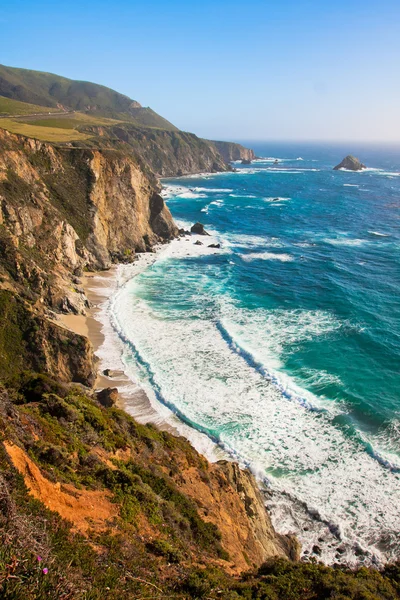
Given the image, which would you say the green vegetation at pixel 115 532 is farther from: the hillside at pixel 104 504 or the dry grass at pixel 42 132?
the dry grass at pixel 42 132

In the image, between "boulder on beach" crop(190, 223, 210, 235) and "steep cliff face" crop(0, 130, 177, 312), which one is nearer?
"steep cliff face" crop(0, 130, 177, 312)

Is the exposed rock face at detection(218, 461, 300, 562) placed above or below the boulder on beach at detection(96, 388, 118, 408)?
below

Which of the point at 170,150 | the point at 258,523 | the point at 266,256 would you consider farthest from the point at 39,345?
the point at 170,150

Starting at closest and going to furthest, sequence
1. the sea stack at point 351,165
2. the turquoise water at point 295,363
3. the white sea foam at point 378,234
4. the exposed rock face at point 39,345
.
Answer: the turquoise water at point 295,363, the exposed rock face at point 39,345, the white sea foam at point 378,234, the sea stack at point 351,165

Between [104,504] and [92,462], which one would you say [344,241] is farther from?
[104,504]

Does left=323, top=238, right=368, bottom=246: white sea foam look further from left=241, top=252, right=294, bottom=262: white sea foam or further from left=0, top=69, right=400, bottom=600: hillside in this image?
left=0, top=69, right=400, bottom=600: hillside

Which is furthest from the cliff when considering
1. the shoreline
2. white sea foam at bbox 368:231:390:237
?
white sea foam at bbox 368:231:390:237

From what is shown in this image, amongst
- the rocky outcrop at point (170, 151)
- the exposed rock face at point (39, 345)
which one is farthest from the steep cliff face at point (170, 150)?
the exposed rock face at point (39, 345)
